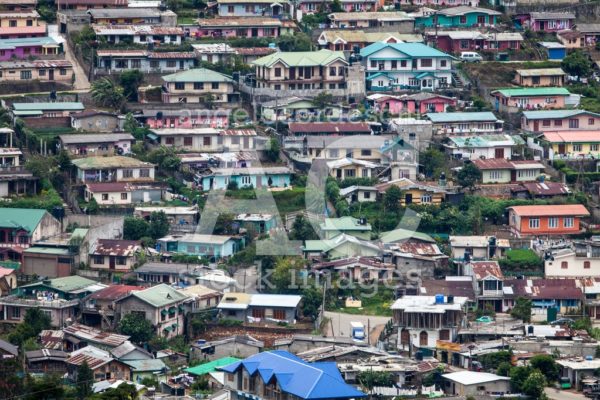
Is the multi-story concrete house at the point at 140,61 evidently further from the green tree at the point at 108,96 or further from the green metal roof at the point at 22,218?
the green metal roof at the point at 22,218

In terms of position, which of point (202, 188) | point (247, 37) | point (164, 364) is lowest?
point (164, 364)

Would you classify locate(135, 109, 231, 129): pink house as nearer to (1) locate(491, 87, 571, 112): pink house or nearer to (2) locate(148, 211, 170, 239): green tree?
(2) locate(148, 211, 170, 239): green tree

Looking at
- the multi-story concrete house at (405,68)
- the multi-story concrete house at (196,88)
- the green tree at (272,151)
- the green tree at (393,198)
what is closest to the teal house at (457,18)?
the multi-story concrete house at (405,68)

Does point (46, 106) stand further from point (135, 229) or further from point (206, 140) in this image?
point (135, 229)

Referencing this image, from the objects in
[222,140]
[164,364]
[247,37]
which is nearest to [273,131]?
[222,140]

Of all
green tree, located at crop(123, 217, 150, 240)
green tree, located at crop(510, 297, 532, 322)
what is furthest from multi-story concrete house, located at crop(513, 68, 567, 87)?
green tree, located at crop(123, 217, 150, 240)

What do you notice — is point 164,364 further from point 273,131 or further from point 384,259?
point 273,131

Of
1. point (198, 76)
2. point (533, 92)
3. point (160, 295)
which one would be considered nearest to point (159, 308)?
point (160, 295)
